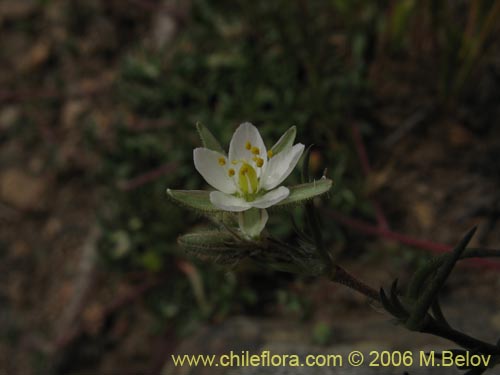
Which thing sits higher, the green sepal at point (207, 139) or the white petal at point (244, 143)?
the white petal at point (244, 143)

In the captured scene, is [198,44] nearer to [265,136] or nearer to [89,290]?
[265,136]

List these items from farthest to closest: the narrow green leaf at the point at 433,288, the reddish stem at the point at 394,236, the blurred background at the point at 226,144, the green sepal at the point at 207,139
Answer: the blurred background at the point at 226,144 < the reddish stem at the point at 394,236 < the green sepal at the point at 207,139 < the narrow green leaf at the point at 433,288

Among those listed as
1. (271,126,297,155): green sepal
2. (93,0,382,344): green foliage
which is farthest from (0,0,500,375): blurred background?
(271,126,297,155): green sepal

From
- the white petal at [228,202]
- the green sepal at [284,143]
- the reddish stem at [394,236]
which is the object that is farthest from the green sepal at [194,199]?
the reddish stem at [394,236]

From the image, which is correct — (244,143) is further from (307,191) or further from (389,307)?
(389,307)

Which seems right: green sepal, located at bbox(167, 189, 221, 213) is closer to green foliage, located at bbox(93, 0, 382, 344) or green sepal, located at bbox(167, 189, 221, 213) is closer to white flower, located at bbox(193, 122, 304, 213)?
white flower, located at bbox(193, 122, 304, 213)

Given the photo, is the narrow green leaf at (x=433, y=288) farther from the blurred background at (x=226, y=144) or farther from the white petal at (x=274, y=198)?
the blurred background at (x=226, y=144)

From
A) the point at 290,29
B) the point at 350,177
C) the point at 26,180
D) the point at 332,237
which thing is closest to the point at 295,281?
the point at 332,237

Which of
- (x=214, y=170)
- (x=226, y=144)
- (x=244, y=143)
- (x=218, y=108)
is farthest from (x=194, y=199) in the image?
(x=218, y=108)
